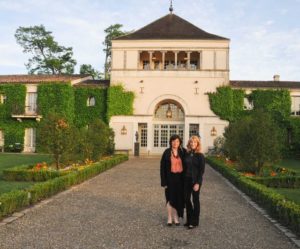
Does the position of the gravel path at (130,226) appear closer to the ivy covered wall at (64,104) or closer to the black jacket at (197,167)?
the black jacket at (197,167)

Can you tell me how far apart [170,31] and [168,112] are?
23.4 feet

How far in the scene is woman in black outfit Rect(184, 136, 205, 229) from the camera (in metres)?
7.75

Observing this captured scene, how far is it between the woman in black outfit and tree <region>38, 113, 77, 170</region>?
1026cm

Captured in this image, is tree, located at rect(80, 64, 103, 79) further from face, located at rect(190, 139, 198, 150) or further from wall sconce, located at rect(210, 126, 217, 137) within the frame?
face, located at rect(190, 139, 198, 150)

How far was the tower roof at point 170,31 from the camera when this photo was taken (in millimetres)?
33656

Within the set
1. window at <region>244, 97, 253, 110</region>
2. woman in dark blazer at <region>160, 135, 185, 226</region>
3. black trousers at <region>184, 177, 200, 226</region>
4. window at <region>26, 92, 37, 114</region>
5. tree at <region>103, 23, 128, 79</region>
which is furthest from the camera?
tree at <region>103, 23, 128, 79</region>

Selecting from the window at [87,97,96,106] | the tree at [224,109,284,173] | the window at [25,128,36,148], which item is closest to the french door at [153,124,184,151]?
the window at [87,97,96,106]

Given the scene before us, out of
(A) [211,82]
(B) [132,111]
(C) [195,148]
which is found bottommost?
(C) [195,148]

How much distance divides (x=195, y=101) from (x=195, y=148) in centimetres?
2539

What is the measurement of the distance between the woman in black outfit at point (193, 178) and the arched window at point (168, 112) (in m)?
26.7

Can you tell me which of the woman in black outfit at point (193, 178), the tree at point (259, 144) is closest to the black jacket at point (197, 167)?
the woman in black outfit at point (193, 178)

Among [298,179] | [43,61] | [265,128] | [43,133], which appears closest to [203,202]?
[298,179]

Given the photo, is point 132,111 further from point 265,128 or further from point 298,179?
point 298,179

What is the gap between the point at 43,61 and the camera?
49.9m
